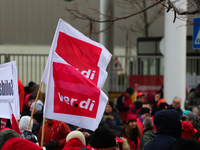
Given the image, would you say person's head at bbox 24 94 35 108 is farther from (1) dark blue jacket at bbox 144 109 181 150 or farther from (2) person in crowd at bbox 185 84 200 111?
(1) dark blue jacket at bbox 144 109 181 150

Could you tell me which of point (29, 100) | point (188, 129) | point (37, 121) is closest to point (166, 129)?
point (188, 129)

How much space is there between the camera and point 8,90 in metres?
6.43

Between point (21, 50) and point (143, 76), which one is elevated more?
point (21, 50)

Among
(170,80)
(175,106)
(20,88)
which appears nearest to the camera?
(20,88)

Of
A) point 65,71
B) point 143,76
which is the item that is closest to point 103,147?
point 65,71

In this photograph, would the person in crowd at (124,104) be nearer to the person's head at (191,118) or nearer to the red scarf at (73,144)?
the person's head at (191,118)

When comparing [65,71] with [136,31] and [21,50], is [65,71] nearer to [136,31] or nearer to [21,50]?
[21,50]

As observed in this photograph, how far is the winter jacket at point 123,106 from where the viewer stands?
37.4 ft

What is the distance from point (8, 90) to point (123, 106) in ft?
18.9

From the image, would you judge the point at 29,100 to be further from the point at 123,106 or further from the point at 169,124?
the point at 169,124

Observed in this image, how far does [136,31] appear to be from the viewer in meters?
23.1

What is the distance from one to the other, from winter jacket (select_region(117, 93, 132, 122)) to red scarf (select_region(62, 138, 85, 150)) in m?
6.57

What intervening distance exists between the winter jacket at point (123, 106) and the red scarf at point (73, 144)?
259 inches

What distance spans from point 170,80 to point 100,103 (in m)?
6.24
